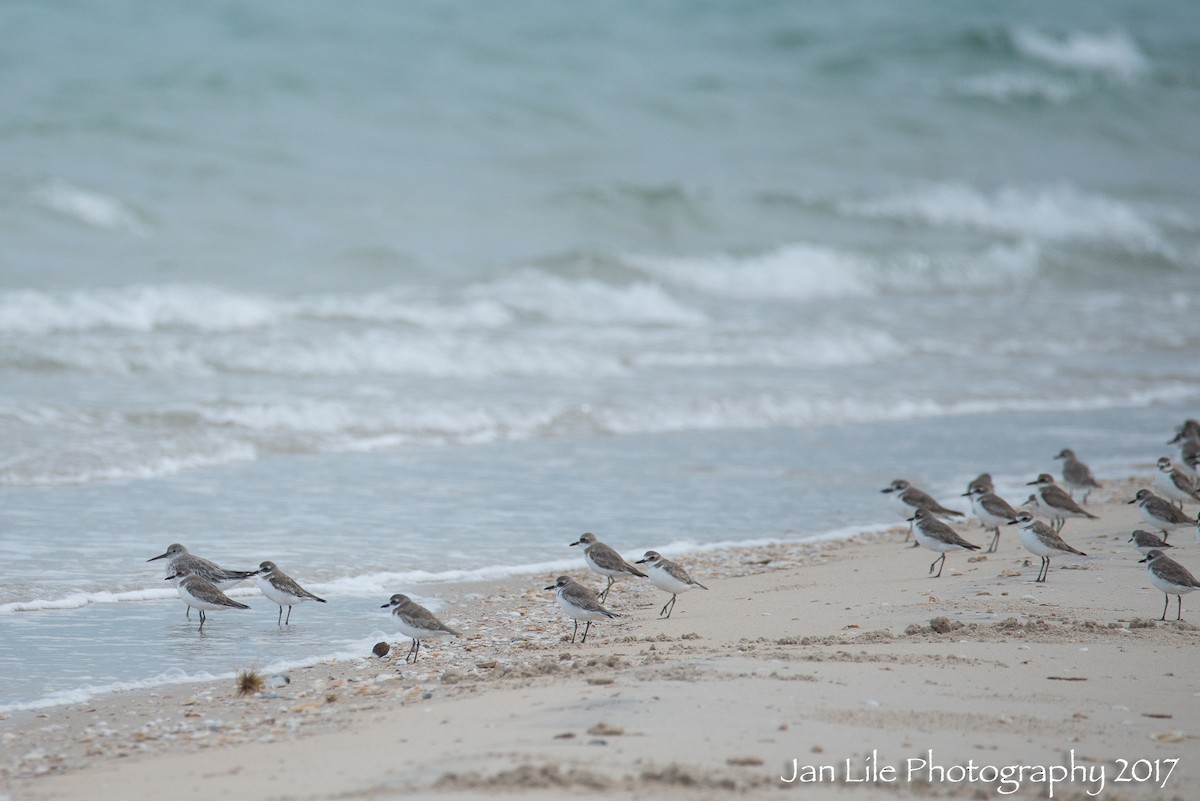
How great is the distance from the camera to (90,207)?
24.1m

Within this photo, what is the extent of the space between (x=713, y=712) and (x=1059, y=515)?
532 cm

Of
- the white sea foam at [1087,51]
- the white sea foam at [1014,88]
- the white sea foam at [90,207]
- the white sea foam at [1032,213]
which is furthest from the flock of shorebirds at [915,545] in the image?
the white sea foam at [1087,51]

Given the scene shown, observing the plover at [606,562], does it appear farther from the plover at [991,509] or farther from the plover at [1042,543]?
the plover at [991,509]

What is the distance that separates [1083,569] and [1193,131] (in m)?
40.5

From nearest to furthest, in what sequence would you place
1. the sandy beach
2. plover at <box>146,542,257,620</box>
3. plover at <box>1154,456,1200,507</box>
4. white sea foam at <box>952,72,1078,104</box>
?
the sandy beach, plover at <box>146,542,257,620</box>, plover at <box>1154,456,1200,507</box>, white sea foam at <box>952,72,1078,104</box>

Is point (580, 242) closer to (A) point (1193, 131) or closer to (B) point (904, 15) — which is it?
(B) point (904, 15)

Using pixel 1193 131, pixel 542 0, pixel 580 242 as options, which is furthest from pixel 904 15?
pixel 580 242

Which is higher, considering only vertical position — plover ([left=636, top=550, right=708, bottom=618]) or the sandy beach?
plover ([left=636, top=550, right=708, bottom=618])

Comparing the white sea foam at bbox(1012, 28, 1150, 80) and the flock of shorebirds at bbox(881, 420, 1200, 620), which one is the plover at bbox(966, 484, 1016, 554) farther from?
the white sea foam at bbox(1012, 28, 1150, 80)

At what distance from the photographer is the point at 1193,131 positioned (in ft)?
143

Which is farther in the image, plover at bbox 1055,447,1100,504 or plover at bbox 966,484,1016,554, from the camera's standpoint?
plover at bbox 1055,447,1100,504

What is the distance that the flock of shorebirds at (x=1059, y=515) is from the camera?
738 cm

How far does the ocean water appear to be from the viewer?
10.1m

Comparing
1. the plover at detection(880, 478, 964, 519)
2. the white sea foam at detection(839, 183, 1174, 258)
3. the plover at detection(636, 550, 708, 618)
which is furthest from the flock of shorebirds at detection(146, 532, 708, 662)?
the white sea foam at detection(839, 183, 1174, 258)
